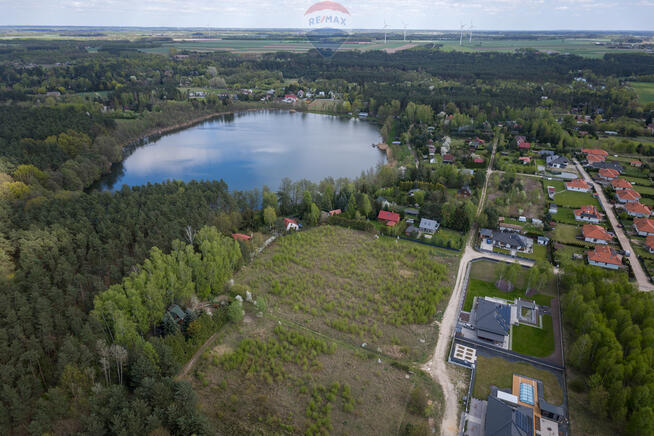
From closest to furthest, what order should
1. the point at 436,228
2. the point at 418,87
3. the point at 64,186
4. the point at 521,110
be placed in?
the point at 436,228, the point at 64,186, the point at 521,110, the point at 418,87

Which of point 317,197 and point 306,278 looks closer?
point 306,278

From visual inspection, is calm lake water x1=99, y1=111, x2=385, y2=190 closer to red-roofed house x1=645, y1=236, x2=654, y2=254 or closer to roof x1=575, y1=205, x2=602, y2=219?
roof x1=575, y1=205, x2=602, y2=219

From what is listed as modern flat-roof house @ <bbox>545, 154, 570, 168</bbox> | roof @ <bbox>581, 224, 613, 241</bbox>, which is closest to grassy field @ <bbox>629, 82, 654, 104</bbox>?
modern flat-roof house @ <bbox>545, 154, 570, 168</bbox>

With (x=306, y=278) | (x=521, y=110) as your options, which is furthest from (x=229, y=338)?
(x=521, y=110)

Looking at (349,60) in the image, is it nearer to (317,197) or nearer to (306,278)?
(317,197)

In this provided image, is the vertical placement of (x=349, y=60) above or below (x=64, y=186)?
above

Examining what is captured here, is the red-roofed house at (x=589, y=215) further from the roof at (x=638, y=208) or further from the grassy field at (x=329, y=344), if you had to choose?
the grassy field at (x=329, y=344)

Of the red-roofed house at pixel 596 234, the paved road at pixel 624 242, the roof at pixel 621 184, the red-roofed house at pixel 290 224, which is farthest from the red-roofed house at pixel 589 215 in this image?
the red-roofed house at pixel 290 224
